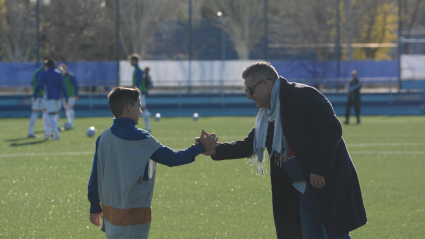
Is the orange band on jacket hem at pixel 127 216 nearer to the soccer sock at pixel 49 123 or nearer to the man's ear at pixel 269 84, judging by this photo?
the man's ear at pixel 269 84

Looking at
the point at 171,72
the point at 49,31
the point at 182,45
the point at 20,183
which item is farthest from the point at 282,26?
the point at 20,183

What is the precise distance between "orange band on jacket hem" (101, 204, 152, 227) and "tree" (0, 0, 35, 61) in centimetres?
4725

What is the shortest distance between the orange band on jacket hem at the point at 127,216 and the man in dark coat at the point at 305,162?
1104mm

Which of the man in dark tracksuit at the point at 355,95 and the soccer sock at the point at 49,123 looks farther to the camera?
the man in dark tracksuit at the point at 355,95

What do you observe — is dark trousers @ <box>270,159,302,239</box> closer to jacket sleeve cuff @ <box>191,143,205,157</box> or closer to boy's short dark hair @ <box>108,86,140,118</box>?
jacket sleeve cuff @ <box>191,143,205,157</box>

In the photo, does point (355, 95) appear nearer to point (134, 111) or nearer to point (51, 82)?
point (51, 82)

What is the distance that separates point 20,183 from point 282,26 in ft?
131

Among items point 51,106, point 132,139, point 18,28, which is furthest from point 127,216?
point 18,28

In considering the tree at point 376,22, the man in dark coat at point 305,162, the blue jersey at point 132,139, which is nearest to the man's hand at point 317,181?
the man in dark coat at point 305,162

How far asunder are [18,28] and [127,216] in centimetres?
4769

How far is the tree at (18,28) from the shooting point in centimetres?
5028

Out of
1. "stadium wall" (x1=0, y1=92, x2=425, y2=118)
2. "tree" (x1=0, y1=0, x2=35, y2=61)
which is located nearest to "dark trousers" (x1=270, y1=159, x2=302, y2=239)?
"stadium wall" (x1=0, y1=92, x2=425, y2=118)

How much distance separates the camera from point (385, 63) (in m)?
38.7

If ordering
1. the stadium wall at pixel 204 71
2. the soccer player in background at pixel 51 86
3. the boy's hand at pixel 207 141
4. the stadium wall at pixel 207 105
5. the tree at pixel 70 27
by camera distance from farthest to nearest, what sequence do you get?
1. the tree at pixel 70 27
2. the stadium wall at pixel 204 71
3. the stadium wall at pixel 207 105
4. the soccer player in background at pixel 51 86
5. the boy's hand at pixel 207 141
